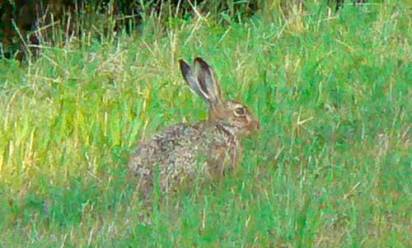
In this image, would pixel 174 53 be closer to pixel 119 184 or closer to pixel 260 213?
pixel 119 184

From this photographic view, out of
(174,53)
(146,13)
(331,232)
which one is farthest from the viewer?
(146,13)

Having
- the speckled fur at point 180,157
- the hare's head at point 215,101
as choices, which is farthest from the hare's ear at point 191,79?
the speckled fur at point 180,157

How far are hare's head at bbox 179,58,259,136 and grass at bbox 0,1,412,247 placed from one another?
6.4 inches

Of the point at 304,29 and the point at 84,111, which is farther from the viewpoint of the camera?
the point at 304,29

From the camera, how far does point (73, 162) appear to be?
7.60 meters

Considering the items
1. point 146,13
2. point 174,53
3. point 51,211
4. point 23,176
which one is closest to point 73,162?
point 23,176

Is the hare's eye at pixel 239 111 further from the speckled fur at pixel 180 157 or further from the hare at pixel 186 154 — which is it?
the speckled fur at pixel 180 157

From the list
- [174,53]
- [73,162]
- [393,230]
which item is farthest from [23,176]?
[174,53]

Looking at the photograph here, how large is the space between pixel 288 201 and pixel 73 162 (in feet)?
5.51

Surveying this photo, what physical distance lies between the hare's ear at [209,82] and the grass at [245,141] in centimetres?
30

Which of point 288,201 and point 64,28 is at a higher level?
point 288,201

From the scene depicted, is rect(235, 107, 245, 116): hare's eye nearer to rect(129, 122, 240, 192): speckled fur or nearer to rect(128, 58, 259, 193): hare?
rect(128, 58, 259, 193): hare

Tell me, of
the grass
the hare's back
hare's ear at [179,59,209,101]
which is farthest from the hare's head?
the hare's back

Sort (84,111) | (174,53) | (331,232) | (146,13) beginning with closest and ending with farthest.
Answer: (331,232) → (84,111) → (174,53) → (146,13)
